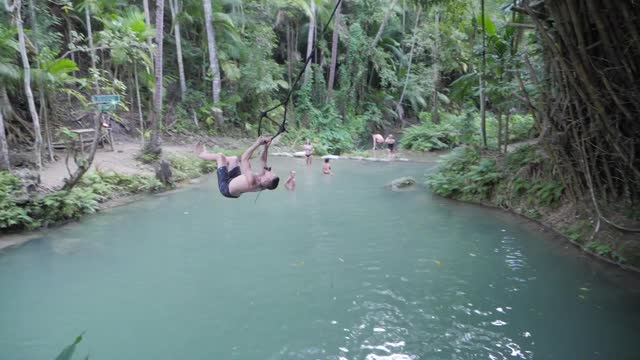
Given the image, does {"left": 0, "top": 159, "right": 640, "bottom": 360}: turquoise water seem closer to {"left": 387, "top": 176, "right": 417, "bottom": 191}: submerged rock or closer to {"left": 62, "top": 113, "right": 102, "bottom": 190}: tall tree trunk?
{"left": 62, "top": 113, "right": 102, "bottom": 190}: tall tree trunk

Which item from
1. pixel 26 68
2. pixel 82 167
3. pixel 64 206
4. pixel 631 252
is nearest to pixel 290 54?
pixel 26 68

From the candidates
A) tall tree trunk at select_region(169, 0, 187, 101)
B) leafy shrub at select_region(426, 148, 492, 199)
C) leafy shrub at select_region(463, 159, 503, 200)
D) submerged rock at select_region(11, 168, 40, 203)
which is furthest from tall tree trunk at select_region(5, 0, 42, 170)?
leafy shrub at select_region(463, 159, 503, 200)

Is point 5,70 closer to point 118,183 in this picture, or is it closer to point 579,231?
point 118,183

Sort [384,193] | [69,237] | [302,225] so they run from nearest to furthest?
[69,237] < [302,225] < [384,193]

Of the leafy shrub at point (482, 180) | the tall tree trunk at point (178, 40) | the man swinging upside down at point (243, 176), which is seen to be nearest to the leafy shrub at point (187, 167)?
the tall tree trunk at point (178, 40)

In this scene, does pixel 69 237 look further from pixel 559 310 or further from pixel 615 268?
pixel 615 268

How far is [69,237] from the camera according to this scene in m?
8.27

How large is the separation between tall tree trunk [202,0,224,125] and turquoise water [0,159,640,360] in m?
9.60

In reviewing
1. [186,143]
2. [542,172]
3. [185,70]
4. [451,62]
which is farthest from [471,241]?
[185,70]

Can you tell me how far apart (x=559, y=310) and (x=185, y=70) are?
18.6m

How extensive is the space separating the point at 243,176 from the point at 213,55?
1377 cm

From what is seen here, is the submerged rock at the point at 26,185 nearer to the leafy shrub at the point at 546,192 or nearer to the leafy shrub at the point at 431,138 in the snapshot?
the leafy shrub at the point at 546,192

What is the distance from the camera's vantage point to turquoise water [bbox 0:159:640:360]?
505 cm

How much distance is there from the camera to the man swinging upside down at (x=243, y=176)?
5436 millimetres
